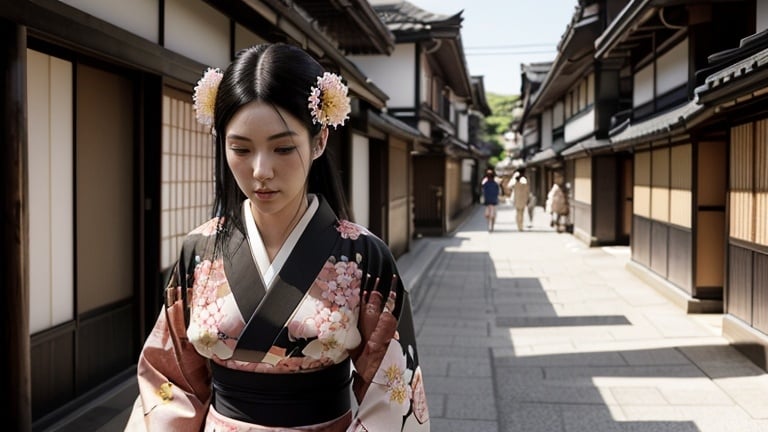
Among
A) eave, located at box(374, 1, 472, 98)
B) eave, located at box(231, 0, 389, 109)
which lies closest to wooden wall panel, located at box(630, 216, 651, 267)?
eave, located at box(231, 0, 389, 109)

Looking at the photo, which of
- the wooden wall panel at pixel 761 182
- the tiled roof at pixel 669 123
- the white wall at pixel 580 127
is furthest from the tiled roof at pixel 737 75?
the white wall at pixel 580 127

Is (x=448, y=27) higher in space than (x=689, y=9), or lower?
higher

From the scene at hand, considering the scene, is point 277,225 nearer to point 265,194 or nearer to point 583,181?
point 265,194

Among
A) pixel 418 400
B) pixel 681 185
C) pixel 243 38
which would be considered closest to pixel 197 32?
pixel 243 38

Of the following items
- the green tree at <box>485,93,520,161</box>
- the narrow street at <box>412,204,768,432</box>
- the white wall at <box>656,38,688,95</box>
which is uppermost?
the green tree at <box>485,93,520,161</box>

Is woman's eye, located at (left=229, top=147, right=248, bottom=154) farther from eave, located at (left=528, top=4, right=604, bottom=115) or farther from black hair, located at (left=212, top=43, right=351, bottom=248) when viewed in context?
eave, located at (left=528, top=4, right=604, bottom=115)

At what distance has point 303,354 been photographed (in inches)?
85.9

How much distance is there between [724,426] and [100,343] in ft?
16.2

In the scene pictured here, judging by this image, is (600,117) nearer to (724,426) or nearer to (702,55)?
(702,55)

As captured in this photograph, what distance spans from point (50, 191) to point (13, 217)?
3.48 feet

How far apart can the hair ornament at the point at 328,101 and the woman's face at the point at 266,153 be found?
83mm

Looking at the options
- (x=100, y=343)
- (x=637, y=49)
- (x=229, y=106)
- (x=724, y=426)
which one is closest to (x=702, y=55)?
(x=637, y=49)

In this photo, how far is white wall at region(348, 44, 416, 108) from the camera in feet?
64.7

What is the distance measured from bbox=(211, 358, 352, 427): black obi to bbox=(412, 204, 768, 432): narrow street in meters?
3.41
